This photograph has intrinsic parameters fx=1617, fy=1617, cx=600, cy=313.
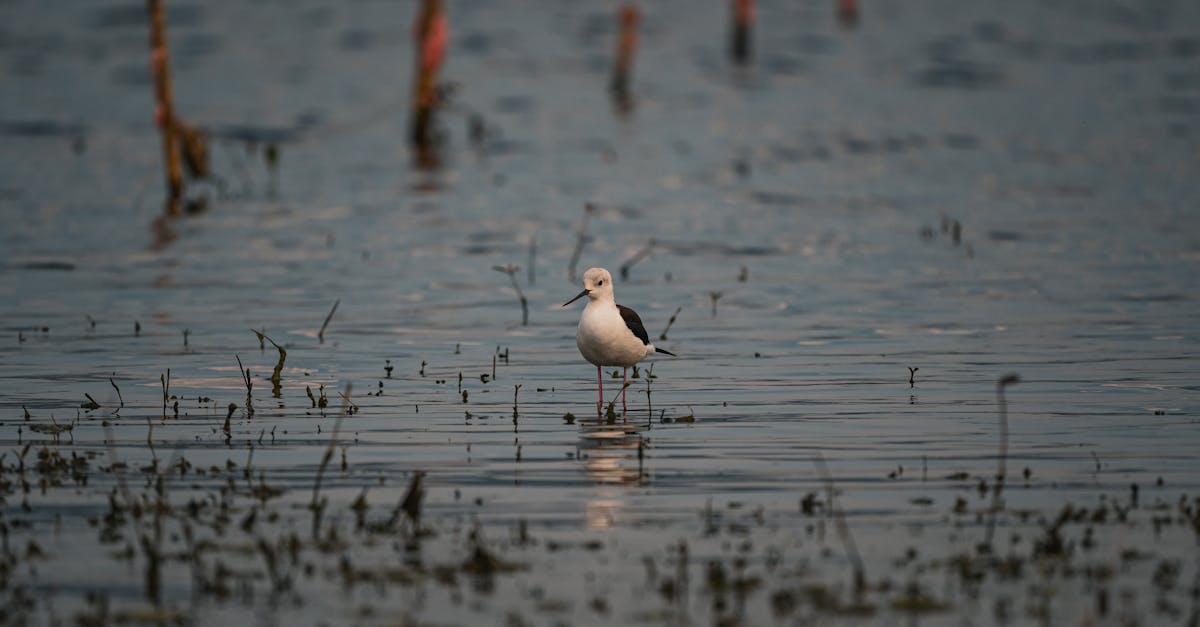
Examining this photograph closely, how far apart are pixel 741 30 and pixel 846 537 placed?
4919 centimetres

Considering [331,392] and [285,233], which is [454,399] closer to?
[331,392]

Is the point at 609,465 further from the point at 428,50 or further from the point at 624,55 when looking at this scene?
the point at 624,55

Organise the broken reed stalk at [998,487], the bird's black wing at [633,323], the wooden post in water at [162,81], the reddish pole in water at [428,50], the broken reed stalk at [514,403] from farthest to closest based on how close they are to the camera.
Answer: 1. the reddish pole in water at [428,50]
2. the wooden post in water at [162,81]
3. the bird's black wing at [633,323]
4. the broken reed stalk at [514,403]
5. the broken reed stalk at [998,487]

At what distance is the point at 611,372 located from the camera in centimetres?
1570

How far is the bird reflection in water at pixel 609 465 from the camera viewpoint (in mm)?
9922

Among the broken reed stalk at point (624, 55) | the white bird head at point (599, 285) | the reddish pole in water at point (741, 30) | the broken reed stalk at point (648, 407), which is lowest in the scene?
the broken reed stalk at point (648, 407)

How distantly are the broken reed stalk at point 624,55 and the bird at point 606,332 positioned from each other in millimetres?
32261

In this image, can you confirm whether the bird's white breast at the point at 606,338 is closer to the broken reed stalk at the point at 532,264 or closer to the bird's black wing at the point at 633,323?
the bird's black wing at the point at 633,323

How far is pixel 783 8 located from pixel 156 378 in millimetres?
63593

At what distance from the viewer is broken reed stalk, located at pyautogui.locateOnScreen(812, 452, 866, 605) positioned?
26.9ft

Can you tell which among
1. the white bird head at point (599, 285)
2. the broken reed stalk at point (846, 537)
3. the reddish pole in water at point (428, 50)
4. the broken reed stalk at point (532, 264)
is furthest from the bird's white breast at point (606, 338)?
the reddish pole in water at point (428, 50)

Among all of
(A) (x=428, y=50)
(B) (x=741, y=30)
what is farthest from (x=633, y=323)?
(B) (x=741, y=30)

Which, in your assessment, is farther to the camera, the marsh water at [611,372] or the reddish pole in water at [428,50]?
the reddish pole in water at [428,50]

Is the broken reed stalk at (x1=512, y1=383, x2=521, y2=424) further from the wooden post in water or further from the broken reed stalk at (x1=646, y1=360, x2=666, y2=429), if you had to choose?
the wooden post in water
